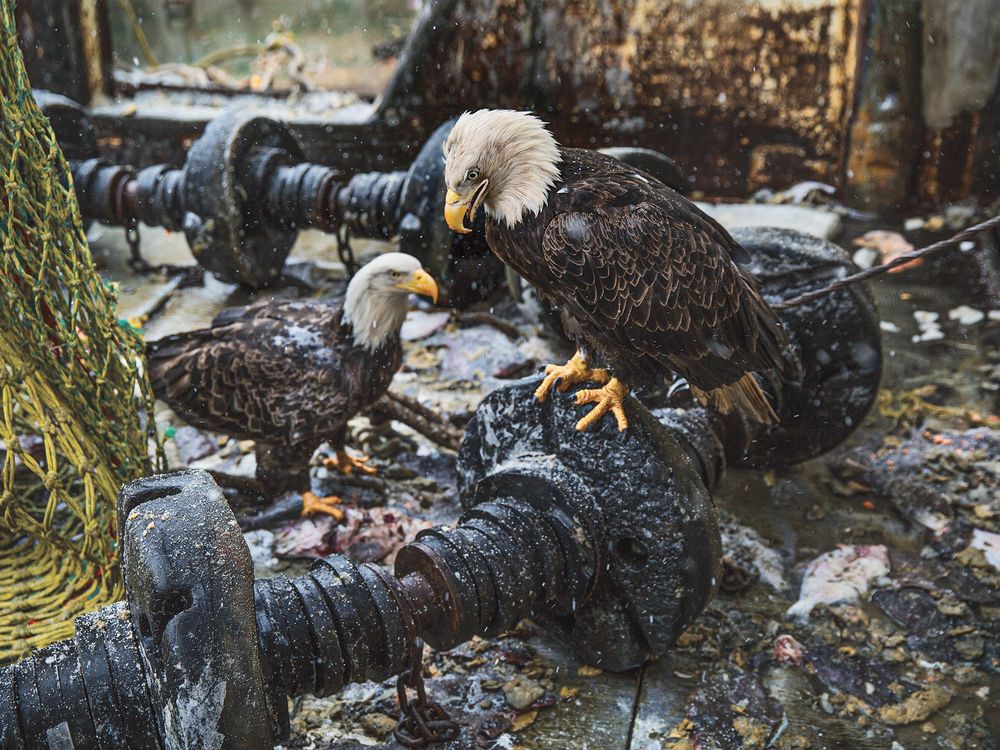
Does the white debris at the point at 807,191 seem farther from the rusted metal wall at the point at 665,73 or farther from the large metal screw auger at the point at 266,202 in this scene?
the large metal screw auger at the point at 266,202

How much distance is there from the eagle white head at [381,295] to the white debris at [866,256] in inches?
124

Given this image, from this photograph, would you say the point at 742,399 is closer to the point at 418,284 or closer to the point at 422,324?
the point at 418,284

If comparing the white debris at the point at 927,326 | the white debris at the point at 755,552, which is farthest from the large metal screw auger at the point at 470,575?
the white debris at the point at 927,326

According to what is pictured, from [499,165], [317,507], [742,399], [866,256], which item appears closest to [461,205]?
[499,165]

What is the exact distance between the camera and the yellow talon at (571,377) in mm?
2924

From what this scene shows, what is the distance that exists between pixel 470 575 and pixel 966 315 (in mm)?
3784

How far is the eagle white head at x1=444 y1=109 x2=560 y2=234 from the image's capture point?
99.3 inches

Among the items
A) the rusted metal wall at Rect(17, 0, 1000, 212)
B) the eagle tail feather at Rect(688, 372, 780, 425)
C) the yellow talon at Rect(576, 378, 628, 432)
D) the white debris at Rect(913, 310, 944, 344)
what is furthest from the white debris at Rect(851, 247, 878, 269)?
the yellow talon at Rect(576, 378, 628, 432)

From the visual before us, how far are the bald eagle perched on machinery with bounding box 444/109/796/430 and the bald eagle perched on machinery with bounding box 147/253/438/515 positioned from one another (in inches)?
36.0

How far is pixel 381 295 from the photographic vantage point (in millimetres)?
3539

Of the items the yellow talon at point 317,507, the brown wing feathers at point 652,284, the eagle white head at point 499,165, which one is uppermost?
the eagle white head at point 499,165

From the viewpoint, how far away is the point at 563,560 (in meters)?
2.67

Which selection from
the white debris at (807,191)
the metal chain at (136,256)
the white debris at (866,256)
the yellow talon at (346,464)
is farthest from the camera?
the white debris at (807,191)

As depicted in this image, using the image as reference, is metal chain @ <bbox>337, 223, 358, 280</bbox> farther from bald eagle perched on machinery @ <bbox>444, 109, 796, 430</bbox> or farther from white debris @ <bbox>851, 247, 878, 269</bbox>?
white debris @ <bbox>851, 247, 878, 269</bbox>
